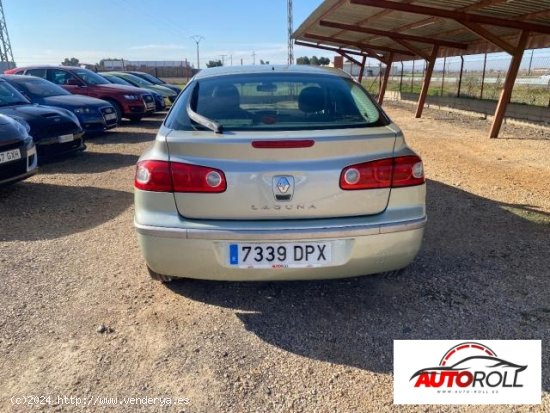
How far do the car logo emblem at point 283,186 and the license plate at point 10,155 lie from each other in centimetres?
405

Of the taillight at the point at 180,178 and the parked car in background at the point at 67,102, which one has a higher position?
the taillight at the point at 180,178

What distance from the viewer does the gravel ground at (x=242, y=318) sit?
222 cm

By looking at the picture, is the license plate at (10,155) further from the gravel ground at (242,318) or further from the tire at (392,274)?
the tire at (392,274)

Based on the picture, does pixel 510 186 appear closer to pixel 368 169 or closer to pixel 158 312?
pixel 368 169

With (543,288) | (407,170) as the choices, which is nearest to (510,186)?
(543,288)

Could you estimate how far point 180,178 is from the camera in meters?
2.47

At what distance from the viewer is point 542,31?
10414 mm

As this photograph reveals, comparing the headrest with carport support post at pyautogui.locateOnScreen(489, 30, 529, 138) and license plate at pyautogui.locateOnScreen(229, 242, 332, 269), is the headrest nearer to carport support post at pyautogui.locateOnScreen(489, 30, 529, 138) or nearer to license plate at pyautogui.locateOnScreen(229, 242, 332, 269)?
license plate at pyautogui.locateOnScreen(229, 242, 332, 269)

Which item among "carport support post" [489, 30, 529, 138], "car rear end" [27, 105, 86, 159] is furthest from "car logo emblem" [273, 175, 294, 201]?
"carport support post" [489, 30, 529, 138]

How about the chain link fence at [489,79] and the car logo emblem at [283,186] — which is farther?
the chain link fence at [489,79]

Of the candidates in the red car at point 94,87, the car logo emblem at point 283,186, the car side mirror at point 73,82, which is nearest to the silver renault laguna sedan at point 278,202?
the car logo emblem at point 283,186

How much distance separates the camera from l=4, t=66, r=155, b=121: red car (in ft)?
38.1

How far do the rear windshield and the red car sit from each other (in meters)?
9.77

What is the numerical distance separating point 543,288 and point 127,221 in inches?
153
